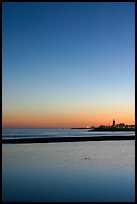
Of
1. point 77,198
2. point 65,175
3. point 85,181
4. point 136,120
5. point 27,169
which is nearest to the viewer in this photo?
point 136,120

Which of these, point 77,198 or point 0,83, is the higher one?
point 0,83

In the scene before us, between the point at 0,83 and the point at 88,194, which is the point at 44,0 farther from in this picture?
the point at 88,194

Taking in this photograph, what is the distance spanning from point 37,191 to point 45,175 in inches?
72.4

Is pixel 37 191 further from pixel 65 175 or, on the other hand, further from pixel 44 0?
pixel 44 0

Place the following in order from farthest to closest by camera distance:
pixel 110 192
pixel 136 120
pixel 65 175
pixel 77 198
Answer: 1. pixel 65 175
2. pixel 110 192
3. pixel 77 198
4. pixel 136 120

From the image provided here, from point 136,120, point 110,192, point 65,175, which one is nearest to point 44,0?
point 136,120

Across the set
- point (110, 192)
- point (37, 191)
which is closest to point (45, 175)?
point (37, 191)

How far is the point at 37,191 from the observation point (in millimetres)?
5359

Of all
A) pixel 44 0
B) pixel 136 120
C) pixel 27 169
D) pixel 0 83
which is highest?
pixel 44 0

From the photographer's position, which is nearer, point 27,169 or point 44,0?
point 44,0

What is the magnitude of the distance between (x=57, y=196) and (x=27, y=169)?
→ 342 centimetres

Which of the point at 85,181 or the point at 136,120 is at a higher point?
the point at 136,120

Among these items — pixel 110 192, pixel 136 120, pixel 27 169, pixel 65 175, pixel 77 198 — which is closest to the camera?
pixel 136 120

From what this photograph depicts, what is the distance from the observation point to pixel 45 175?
7191mm
